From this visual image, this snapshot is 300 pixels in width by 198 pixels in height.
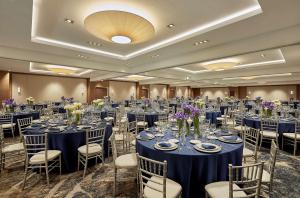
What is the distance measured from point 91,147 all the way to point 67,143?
514mm

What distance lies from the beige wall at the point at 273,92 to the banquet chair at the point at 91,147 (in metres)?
21.6

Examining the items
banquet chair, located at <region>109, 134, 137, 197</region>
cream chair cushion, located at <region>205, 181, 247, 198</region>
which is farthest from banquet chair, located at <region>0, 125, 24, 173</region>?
cream chair cushion, located at <region>205, 181, 247, 198</region>

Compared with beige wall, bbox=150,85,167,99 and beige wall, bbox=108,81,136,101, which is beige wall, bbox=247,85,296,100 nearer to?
beige wall, bbox=150,85,167,99

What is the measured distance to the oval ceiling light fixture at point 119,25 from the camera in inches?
123

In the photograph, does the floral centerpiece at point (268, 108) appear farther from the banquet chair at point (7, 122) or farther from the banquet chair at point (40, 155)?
the banquet chair at point (7, 122)

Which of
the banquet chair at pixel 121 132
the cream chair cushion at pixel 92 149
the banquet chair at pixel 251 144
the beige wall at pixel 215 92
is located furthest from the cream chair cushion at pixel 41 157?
the beige wall at pixel 215 92

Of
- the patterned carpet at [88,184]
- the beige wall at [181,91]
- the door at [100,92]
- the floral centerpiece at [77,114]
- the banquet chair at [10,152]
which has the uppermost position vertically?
Answer: the beige wall at [181,91]

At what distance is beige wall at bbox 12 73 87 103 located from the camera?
40.8ft

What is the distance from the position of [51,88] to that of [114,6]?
13.3 m

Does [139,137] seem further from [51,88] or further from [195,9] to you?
[51,88]

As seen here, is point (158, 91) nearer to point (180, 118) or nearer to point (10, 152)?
point (10, 152)

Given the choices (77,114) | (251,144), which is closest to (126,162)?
(77,114)

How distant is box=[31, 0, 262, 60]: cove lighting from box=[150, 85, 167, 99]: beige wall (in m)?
15.3

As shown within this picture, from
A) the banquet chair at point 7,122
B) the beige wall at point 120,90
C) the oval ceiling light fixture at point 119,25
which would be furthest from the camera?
the beige wall at point 120,90
